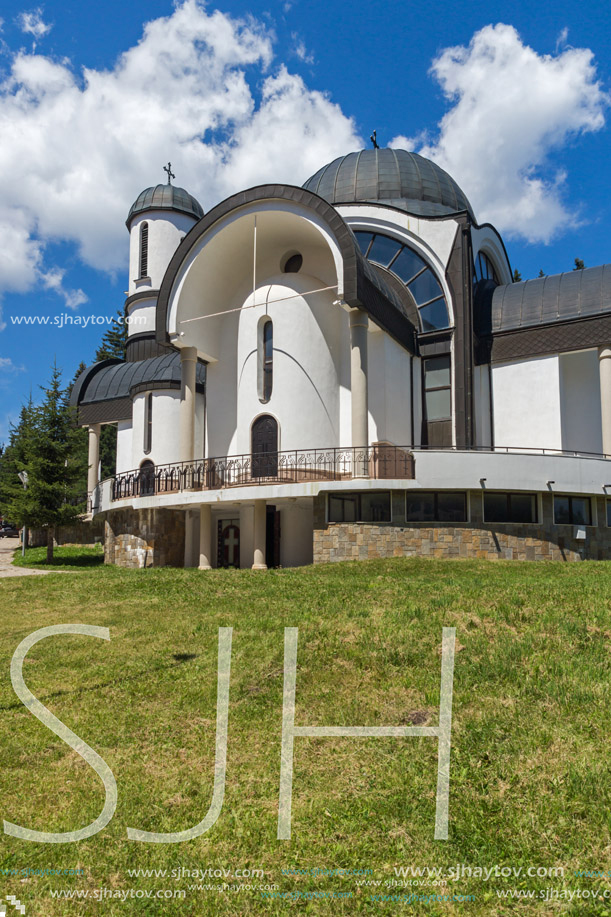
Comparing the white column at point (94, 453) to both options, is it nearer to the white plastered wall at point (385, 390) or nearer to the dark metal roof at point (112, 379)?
the dark metal roof at point (112, 379)

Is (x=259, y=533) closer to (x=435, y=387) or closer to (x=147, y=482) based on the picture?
(x=147, y=482)

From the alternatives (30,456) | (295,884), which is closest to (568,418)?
(30,456)

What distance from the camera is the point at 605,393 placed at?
1856cm

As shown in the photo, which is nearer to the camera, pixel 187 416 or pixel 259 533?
pixel 259 533

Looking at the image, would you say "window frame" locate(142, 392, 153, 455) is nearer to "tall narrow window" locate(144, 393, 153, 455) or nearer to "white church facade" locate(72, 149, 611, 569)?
"tall narrow window" locate(144, 393, 153, 455)

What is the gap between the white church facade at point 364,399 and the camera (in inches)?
625

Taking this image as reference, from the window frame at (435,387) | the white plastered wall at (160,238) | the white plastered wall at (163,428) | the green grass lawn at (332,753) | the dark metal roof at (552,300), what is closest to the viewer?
the green grass lawn at (332,753)

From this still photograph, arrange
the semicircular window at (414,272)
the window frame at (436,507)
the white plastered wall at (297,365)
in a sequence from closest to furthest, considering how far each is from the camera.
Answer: the window frame at (436,507) < the white plastered wall at (297,365) < the semicircular window at (414,272)

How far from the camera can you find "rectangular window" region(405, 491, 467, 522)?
15773mm

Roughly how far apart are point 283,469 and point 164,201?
16.7 metres

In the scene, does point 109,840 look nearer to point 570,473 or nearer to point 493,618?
point 493,618

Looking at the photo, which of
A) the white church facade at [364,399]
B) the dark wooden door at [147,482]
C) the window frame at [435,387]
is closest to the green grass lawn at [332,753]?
the white church facade at [364,399]

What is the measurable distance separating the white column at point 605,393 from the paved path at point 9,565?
14386 millimetres

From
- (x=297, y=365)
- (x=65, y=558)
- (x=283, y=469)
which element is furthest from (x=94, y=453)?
(x=283, y=469)
